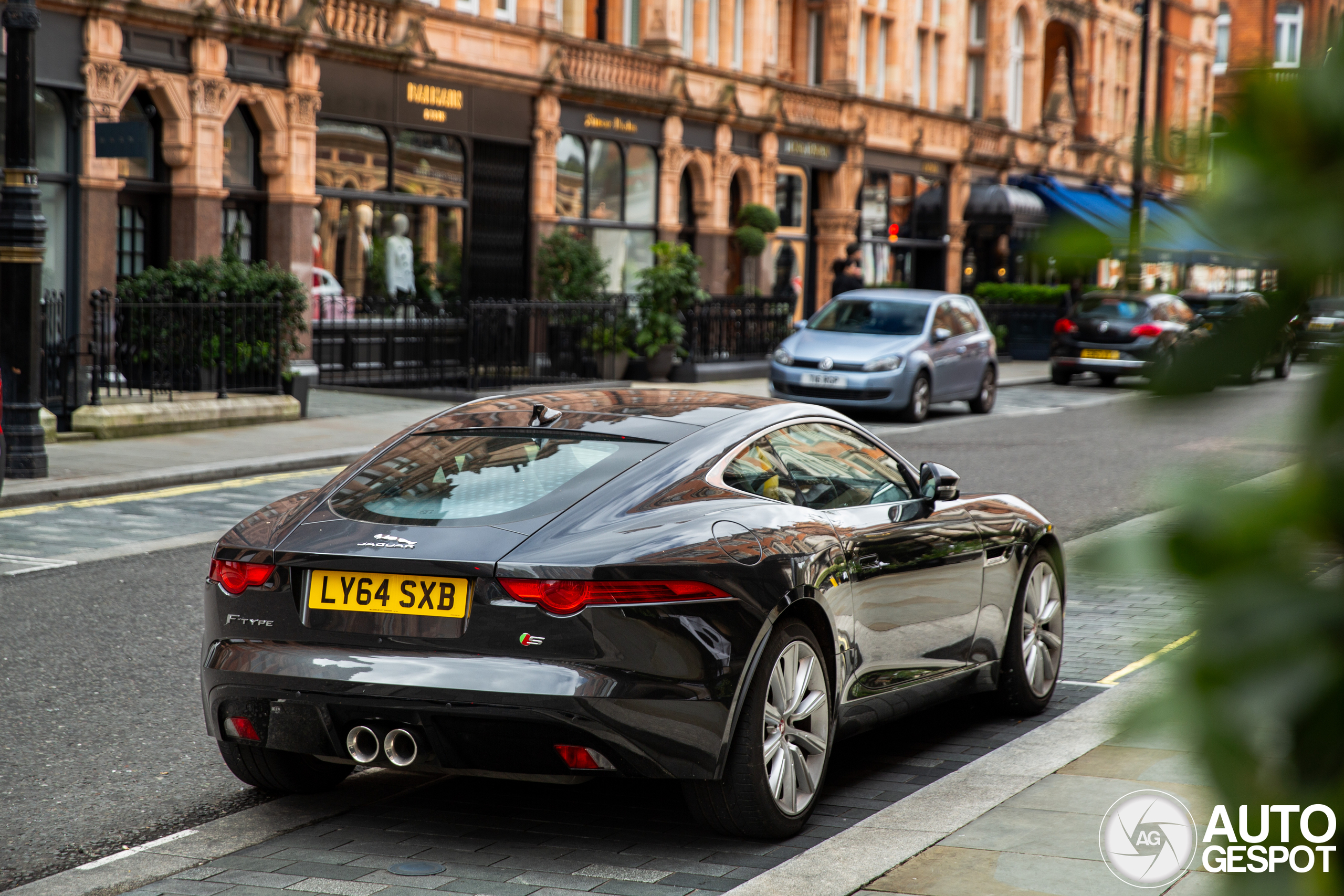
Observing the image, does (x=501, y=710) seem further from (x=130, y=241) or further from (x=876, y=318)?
(x=876, y=318)

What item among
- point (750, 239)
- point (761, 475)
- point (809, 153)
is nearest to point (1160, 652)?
point (761, 475)

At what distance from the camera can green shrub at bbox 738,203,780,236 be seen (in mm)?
32281

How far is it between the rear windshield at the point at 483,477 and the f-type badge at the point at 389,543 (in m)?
0.11

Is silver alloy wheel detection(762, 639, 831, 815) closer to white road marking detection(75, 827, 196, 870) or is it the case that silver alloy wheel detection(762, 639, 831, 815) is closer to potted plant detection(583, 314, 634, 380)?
white road marking detection(75, 827, 196, 870)

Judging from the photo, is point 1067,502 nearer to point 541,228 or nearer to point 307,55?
point 307,55

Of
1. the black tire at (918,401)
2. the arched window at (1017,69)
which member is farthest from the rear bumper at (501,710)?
the arched window at (1017,69)

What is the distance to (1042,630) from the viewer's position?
6816mm

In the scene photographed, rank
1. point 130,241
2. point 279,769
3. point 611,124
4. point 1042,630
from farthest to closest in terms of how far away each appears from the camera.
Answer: point 611,124 → point 130,241 → point 1042,630 → point 279,769

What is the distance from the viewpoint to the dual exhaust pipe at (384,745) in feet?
15.4

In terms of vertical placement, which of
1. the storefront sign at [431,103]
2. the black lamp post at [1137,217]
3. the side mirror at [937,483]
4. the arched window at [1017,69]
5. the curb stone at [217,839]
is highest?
the arched window at [1017,69]

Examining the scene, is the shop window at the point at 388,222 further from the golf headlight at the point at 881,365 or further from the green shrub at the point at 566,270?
the golf headlight at the point at 881,365

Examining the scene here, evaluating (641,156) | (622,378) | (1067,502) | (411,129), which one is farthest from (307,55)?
(1067,502)

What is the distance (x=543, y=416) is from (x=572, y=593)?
1.17 metres

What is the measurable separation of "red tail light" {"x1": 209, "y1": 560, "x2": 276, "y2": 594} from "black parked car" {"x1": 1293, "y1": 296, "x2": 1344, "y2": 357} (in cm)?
432
